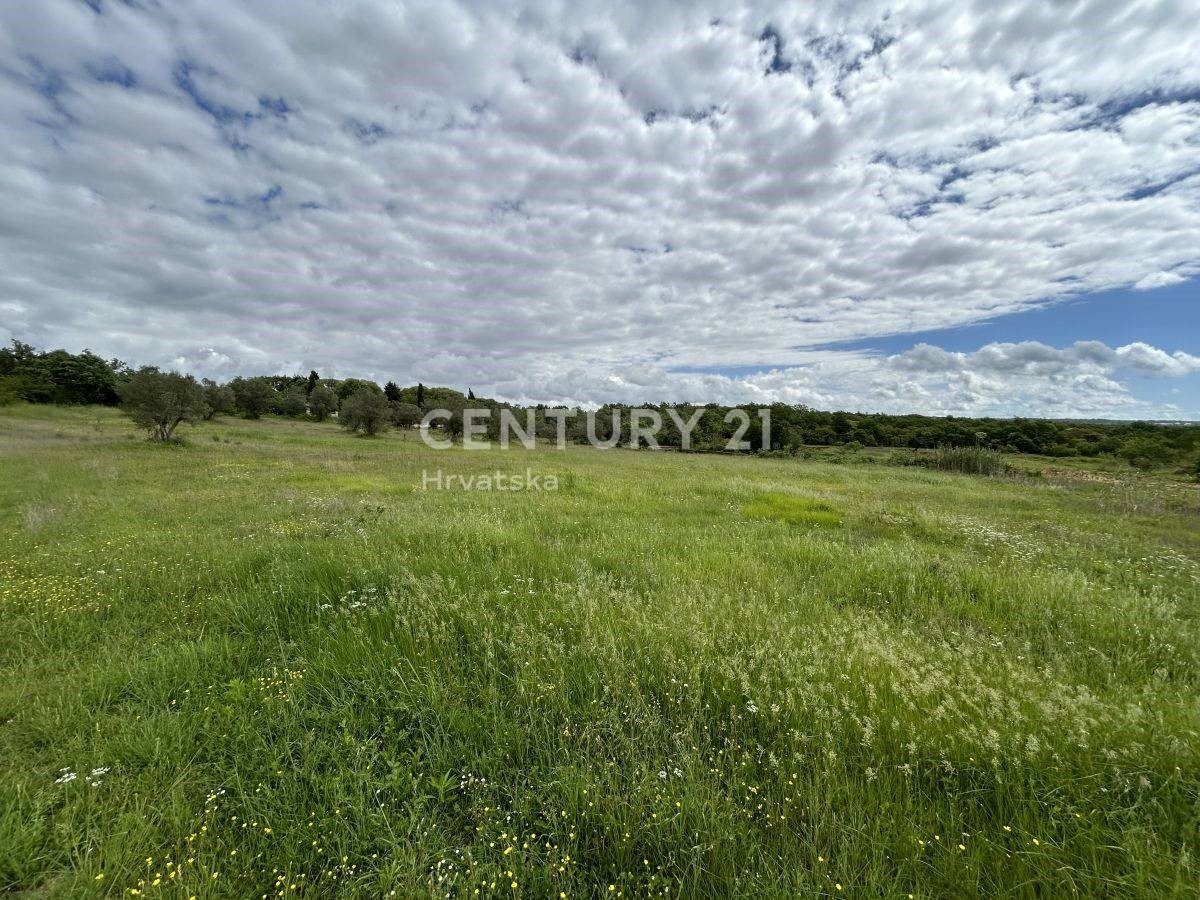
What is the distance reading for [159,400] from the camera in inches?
1133

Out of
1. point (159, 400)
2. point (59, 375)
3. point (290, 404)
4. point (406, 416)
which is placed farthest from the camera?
point (290, 404)

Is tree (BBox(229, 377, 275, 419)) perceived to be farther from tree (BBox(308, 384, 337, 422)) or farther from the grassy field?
the grassy field

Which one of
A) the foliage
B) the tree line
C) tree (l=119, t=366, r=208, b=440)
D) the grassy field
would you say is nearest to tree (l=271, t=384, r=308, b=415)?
the tree line

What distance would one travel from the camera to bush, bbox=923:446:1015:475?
3603 centimetres

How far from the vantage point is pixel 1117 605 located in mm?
5289

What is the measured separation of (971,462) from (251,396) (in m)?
97.3

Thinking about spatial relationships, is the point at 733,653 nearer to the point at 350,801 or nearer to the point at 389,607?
the point at 350,801

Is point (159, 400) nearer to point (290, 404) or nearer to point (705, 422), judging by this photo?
point (290, 404)

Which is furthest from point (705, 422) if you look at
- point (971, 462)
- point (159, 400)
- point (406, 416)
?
point (159, 400)

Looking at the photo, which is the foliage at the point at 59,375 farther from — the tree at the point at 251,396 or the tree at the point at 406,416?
the tree at the point at 406,416

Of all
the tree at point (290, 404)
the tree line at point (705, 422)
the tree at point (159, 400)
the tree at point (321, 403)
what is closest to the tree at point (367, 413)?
the tree line at point (705, 422)

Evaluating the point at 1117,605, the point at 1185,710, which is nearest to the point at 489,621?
the point at 1185,710

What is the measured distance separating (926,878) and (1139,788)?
142cm

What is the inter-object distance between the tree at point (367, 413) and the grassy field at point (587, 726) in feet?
174
